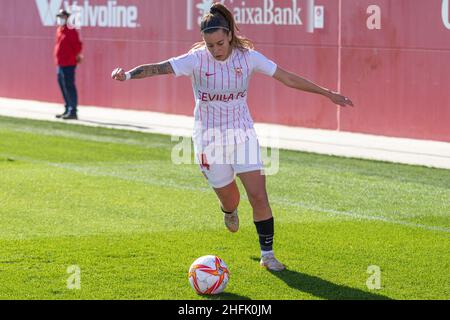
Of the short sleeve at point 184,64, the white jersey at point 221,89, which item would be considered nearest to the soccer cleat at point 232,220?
the white jersey at point 221,89

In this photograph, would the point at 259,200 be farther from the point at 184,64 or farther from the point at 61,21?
the point at 61,21

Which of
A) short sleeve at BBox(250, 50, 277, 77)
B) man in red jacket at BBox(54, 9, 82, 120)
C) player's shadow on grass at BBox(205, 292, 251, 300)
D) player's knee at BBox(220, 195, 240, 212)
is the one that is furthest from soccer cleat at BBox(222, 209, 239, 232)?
man in red jacket at BBox(54, 9, 82, 120)

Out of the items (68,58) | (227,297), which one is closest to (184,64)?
(227,297)

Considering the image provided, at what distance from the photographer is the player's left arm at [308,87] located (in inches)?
386

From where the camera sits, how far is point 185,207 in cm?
1325

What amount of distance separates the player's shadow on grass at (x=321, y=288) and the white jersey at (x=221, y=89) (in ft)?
3.84

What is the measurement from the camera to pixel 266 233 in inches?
396

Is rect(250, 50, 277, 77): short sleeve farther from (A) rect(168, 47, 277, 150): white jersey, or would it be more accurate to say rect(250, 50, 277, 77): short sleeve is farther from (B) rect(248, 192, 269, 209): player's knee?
(B) rect(248, 192, 269, 209): player's knee

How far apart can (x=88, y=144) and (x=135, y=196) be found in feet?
18.8

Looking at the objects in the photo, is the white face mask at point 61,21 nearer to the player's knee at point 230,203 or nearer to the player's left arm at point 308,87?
the player's knee at point 230,203

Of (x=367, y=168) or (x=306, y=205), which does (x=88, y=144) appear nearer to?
(x=367, y=168)
